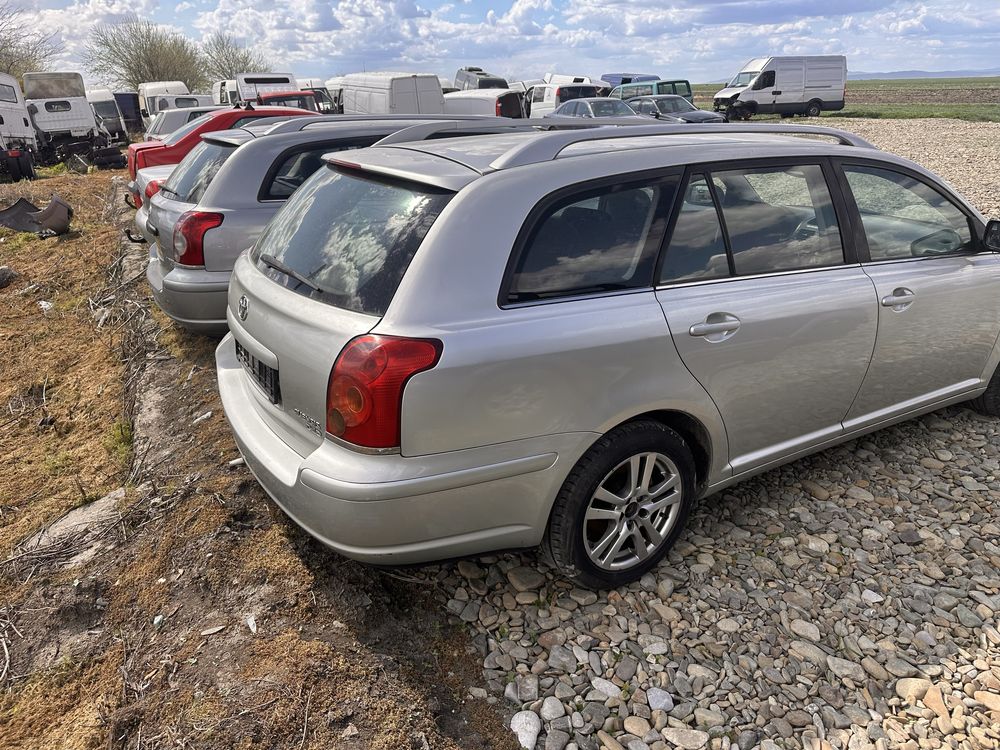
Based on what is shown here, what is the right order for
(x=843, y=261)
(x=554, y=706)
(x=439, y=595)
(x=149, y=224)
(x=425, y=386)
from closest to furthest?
(x=425, y=386), (x=554, y=706), (x=439, y=595), (x=843, y=261), (x=149, y=224)

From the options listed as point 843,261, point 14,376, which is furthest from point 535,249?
point 14,376


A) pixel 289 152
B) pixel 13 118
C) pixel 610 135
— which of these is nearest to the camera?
pixel 610 135

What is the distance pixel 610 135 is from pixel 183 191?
4182 mm

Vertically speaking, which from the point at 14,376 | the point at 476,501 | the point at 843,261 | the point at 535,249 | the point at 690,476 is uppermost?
the point at 535,249

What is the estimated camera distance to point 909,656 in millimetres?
2652

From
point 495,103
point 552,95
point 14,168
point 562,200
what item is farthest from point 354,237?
point 552,95

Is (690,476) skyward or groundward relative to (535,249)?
groundward

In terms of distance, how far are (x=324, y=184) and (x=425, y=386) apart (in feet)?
4.38

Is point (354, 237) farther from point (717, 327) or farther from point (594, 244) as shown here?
point (717, 327)

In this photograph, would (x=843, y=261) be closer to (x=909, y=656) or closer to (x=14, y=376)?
(x=909, y=656)

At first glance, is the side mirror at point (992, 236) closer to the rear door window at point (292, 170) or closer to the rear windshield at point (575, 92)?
the rear door window at point (292, 170)

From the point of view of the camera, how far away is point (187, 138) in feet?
34.9

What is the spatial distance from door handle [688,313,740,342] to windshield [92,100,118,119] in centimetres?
3775

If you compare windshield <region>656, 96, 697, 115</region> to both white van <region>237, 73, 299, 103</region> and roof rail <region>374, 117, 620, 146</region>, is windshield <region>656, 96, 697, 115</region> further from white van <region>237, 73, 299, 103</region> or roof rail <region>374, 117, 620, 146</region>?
roof rail <region>374, 117, 620, 146</region>
